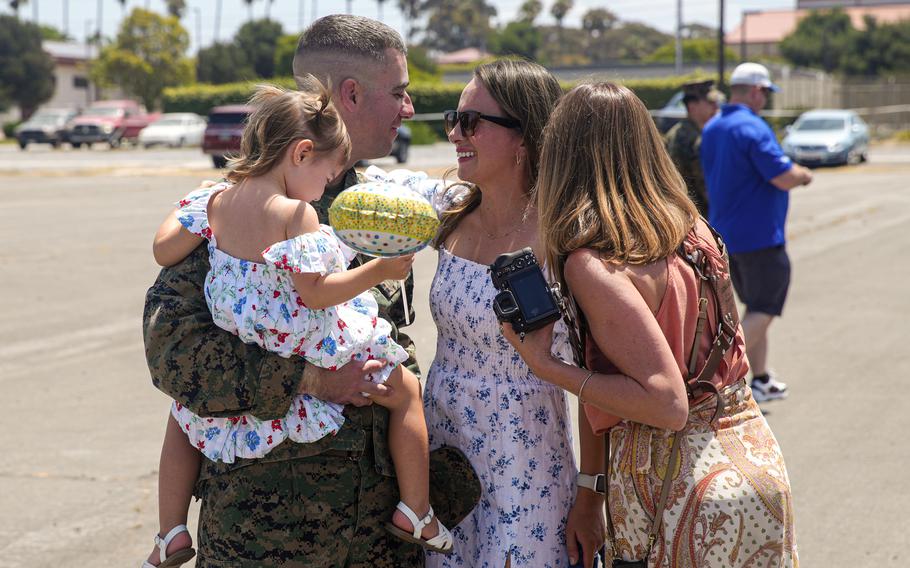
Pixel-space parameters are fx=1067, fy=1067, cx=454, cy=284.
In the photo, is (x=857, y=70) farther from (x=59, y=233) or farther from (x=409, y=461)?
(x=409, y=461)

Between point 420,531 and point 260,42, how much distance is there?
8789cm

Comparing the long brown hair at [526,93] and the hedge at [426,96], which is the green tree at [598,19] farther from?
the long brown hair at [526,93]

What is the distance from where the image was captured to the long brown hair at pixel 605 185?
242 centimetres

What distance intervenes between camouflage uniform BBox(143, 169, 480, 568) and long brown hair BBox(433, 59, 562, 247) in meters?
0.88

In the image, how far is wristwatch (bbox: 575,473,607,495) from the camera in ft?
9.01

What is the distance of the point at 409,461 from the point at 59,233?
13.7 meters

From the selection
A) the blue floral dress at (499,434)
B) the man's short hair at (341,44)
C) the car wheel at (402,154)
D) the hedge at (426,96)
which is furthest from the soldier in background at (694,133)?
the hedge at (426,96)

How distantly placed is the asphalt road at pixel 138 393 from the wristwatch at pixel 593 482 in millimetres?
2288

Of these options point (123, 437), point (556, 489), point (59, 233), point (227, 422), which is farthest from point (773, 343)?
point (59, 233)

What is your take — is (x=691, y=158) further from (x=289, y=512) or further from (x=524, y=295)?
(x=289, y=512)

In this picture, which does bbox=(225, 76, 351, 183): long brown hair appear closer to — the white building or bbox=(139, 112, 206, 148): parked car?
bbox=(139, 112, 206, 148): parked car

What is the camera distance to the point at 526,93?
2932mm

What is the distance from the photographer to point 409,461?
2.62m

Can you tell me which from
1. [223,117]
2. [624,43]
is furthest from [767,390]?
[624,43]
